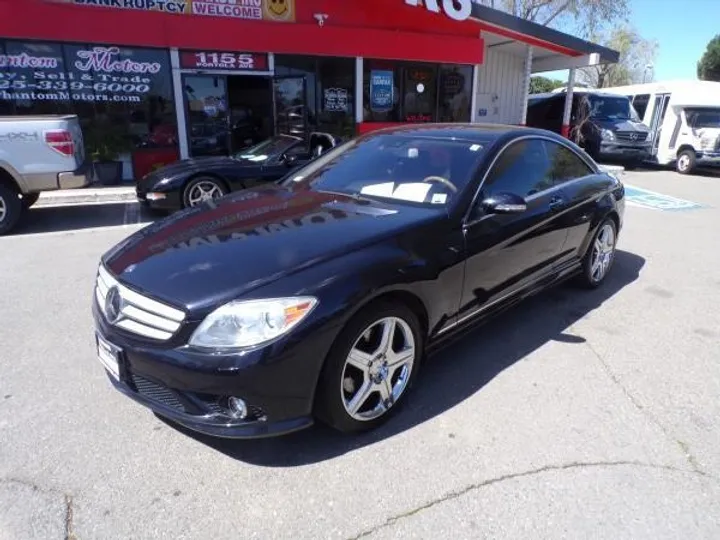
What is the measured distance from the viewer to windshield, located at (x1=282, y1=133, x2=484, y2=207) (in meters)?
3.31

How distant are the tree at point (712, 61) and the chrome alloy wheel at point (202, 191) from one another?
150 feet

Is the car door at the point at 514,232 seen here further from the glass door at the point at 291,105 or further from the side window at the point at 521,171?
the glass door at the point at 291,105

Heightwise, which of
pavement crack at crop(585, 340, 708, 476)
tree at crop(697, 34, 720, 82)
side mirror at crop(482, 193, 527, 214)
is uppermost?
tree at crop(697, 34, 720, 82)

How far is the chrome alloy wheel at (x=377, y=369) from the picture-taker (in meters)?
2.61

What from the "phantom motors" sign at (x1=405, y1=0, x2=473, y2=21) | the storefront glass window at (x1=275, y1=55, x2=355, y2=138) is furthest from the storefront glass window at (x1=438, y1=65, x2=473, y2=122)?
the storefront glass window at (x1=275, y1=55, x2=355, y2=138)

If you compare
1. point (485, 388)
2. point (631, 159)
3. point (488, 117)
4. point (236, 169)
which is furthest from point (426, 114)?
point (485, 388)

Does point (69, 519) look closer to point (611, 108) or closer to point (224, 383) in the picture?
point (224, 383)

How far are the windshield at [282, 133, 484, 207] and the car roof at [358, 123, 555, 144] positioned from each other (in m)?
0.07

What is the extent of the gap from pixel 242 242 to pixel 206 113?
33.1 ft

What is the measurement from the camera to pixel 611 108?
16.7 meters

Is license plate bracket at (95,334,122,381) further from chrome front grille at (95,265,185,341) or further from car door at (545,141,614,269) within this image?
car door at (545,141,614,269)

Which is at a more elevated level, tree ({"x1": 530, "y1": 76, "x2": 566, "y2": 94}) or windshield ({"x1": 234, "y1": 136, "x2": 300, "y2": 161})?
tree ({"x1": 530, "y1": 76, "x2": 566, "y2": 94})

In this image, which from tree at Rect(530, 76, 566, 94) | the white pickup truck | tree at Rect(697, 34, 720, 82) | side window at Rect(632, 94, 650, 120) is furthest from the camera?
tree at Rect(530, 76, 566, 94)

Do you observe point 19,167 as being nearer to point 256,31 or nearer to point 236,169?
point 236,169
